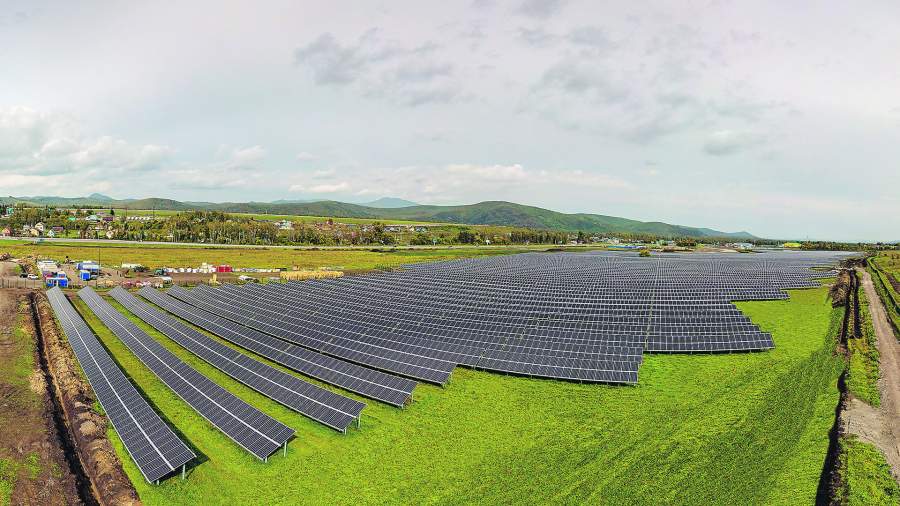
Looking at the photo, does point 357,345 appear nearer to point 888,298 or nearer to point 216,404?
point 216,404

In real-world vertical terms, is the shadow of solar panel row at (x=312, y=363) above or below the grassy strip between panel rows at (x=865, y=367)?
below

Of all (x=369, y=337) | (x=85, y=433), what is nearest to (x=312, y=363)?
(x=369, y=337)

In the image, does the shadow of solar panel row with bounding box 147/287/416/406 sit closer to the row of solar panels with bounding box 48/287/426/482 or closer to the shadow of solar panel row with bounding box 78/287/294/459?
the row of solar panels with bounding box 48/287/426/482

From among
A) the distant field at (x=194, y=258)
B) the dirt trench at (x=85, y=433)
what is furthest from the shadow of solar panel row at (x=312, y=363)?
the distant field at (x=194, y=258)

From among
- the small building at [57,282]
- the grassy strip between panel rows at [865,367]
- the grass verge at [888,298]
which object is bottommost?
the small building at [57,282]

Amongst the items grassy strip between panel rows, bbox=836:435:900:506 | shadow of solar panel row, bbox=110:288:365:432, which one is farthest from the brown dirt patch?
grassy strip between panel rows, bbox=836:435:900:506

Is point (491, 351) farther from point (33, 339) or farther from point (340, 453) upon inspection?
point (33, 339)

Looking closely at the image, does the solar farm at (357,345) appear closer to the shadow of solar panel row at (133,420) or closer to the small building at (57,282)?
the shadow of solar panel row at (133,420)
